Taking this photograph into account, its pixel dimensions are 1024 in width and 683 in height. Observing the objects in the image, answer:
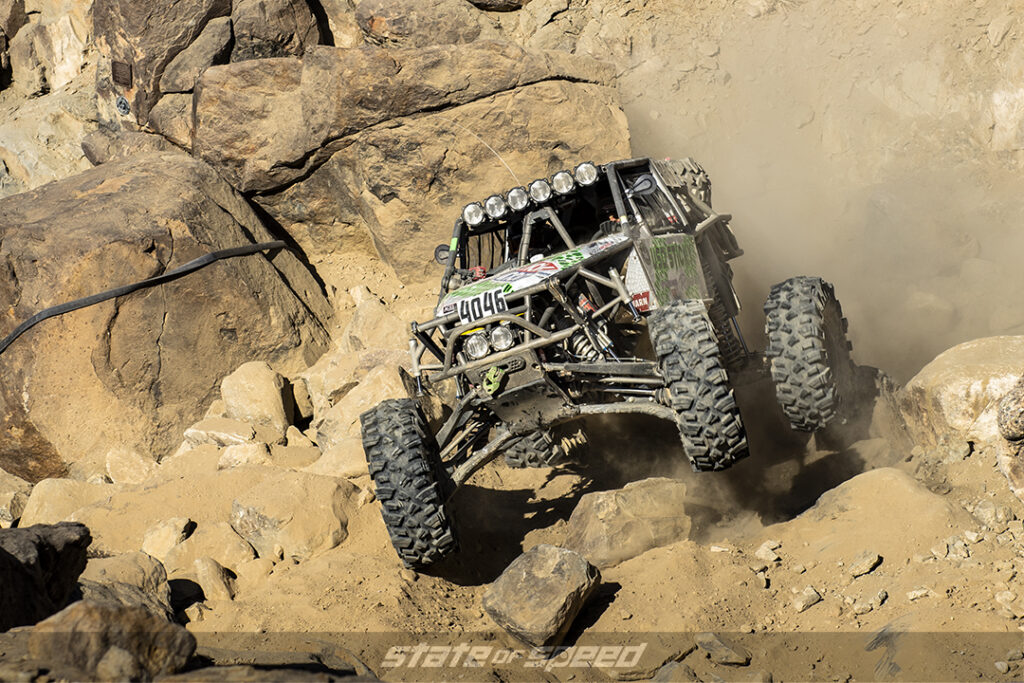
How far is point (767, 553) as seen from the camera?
6.42 metres

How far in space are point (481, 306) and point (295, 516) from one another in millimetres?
2242

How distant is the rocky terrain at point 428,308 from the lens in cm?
571

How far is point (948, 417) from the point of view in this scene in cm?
716

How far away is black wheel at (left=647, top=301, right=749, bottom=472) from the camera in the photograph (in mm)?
5957

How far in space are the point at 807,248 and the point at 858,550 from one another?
593cm

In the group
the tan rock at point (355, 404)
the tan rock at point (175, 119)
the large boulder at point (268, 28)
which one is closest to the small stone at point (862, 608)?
the tan rock at point (355, 404)

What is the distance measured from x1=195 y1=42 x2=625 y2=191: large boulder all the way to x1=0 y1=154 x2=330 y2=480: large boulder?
1.36 m

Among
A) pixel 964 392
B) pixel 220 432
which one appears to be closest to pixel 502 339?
pixel 964 392

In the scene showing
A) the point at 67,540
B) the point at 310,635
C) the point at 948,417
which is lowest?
the point at 310,635

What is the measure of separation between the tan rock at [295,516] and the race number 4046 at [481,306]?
1900mm

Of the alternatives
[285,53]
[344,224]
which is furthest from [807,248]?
[285,53]

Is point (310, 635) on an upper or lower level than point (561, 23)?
lower

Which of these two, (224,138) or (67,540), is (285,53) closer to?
(224,138)

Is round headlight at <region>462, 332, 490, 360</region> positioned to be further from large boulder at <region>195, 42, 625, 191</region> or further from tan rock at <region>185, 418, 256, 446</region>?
large boulder at <region>195, 42, 625, 191</region>
